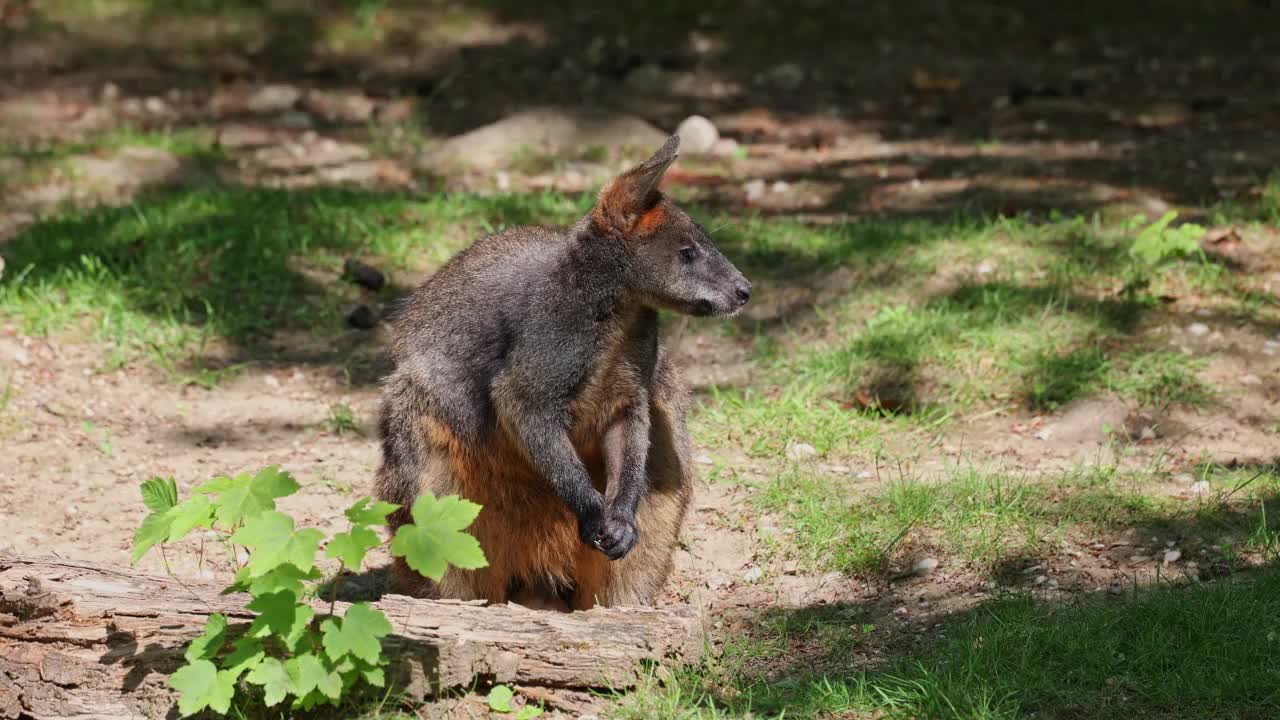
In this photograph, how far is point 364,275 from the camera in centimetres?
662

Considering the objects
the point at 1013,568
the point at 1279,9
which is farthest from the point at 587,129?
the point at 1279,9

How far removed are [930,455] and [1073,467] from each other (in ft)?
1.75

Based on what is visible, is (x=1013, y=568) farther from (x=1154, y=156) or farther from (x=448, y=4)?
(x=448, y=4)

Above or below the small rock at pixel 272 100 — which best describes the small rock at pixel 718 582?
below

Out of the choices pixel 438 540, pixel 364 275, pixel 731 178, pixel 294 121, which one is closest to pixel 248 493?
pixel 438 540

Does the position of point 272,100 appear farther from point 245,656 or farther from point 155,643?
point 245,656

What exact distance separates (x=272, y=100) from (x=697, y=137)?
3222mm

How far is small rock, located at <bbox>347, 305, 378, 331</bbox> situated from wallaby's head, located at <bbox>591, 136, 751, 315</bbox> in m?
2.47

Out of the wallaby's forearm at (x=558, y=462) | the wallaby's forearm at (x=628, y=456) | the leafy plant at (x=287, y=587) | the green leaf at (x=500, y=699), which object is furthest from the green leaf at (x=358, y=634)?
the wallaby's forearm at (x=628, y=456)

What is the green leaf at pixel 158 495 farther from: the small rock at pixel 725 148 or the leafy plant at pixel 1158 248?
the small rock at pixel 725 148

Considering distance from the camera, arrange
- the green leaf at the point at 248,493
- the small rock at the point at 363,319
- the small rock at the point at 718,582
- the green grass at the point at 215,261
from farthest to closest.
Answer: the small rock at the point at 363,319
the green grass at the point at 215,261
the small rock at the point at 718,582
the green leaf at the point at 248,493

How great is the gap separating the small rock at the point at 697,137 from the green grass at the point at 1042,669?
5.05m

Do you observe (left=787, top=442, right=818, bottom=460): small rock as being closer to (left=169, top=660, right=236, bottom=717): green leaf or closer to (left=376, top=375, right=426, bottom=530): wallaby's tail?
(left=376, top=375, right=426, bottom=530): wallaby's tail

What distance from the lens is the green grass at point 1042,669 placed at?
3488mm
